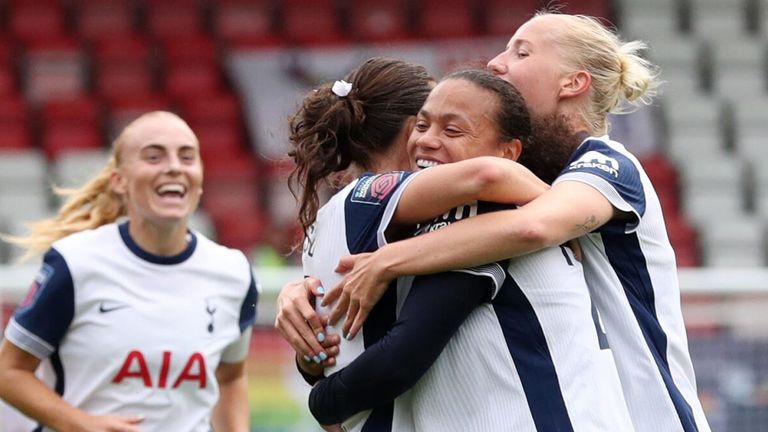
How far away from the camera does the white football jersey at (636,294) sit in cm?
275

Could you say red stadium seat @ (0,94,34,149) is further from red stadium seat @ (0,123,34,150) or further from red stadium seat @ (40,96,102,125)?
red stadium seat @ (40,96,102,125)

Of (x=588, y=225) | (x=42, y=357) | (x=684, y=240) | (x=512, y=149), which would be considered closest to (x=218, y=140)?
(x=684, y=240)

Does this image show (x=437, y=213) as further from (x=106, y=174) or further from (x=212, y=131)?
(x=212, y=131)

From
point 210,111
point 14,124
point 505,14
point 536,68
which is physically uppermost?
point 536,68

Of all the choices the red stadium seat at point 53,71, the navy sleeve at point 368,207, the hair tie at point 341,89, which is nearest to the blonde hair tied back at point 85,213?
the hair tie at point 341,89

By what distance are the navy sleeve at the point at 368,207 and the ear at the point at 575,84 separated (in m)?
0.47

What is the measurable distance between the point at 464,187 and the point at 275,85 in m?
9.26

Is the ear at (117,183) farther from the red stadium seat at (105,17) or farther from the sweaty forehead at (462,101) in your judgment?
the red stadium seat at (105,17)

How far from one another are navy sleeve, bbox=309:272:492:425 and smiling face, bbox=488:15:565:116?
546 millimetres

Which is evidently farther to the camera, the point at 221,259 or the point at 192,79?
the point at 192,79

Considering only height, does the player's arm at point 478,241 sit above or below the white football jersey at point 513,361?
above

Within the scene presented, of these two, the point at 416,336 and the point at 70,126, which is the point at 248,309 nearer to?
the point at 416,336

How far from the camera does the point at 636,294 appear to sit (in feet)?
9.18

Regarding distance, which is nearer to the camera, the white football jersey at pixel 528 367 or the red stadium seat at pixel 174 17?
the white football jersey at pixel 528 367
